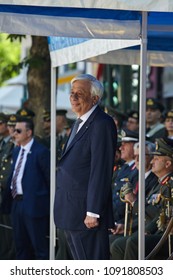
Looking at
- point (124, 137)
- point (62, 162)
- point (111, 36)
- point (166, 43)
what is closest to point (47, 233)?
point (124, 137)

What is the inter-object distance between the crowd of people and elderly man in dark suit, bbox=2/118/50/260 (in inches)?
0.5

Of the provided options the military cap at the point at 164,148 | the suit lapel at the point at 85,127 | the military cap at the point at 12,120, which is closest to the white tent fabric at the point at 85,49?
the suit lapel at the point at 85,127

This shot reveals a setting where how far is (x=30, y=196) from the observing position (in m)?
11.9

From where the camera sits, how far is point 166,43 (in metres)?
10.4

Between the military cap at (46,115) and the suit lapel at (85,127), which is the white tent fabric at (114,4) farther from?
the military cap at (46,115)

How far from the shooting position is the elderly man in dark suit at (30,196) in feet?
39.2

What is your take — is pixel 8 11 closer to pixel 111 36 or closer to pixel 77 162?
pixel 111 36

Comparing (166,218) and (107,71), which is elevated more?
(107,71)

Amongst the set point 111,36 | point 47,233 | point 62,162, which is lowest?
point 47,233

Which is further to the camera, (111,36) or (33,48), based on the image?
(33,48)

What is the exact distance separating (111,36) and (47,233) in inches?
202

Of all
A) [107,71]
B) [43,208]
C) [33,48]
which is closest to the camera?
[43,208]

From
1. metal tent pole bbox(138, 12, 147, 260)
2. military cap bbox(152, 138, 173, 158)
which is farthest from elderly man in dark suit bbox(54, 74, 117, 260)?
military cap bbox(152, 138, 173, 158)

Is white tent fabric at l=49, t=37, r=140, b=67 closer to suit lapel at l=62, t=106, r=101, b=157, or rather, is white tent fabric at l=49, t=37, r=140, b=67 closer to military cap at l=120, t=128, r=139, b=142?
suit lapel at l=62, t=106, r=101, b=157
